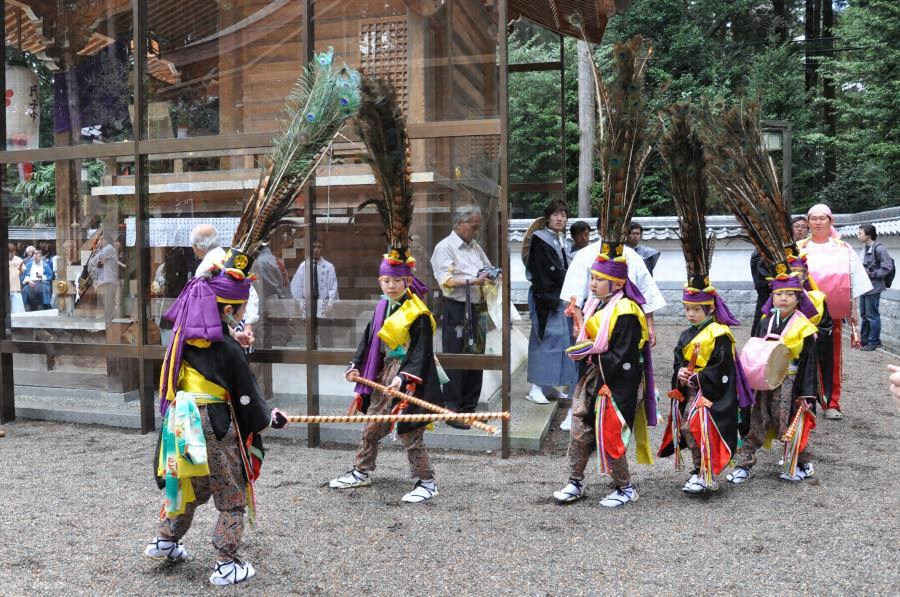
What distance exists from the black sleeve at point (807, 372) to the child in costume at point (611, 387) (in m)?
1.08

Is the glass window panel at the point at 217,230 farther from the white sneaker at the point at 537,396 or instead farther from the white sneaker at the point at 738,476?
the white sneaker at the point at 738,476

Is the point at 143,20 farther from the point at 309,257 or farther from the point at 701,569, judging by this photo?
the point at 701,569

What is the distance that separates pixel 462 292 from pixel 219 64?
3205mm

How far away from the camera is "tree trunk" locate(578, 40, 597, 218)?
17.6 metres

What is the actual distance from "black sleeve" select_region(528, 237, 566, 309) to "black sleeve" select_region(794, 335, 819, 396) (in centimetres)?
268

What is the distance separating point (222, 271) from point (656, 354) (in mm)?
9146

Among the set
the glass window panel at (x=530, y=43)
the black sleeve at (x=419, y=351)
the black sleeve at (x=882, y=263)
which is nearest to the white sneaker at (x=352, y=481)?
the black sleeve at (x=419, y=351)

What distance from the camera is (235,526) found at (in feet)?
12.0

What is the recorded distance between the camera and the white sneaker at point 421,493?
4941 mm

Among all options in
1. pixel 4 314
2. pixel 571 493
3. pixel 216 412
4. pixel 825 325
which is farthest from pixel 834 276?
pixel 4 314

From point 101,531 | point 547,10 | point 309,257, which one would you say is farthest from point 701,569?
point 547,10

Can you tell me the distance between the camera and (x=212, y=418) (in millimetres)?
3676

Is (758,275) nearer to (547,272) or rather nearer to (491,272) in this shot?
(547,272)

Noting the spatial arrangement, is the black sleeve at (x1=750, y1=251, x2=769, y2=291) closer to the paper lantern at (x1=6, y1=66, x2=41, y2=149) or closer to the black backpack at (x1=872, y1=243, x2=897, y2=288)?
the black backpack at (x1=872, y1=243, x2=897, y2=288)
